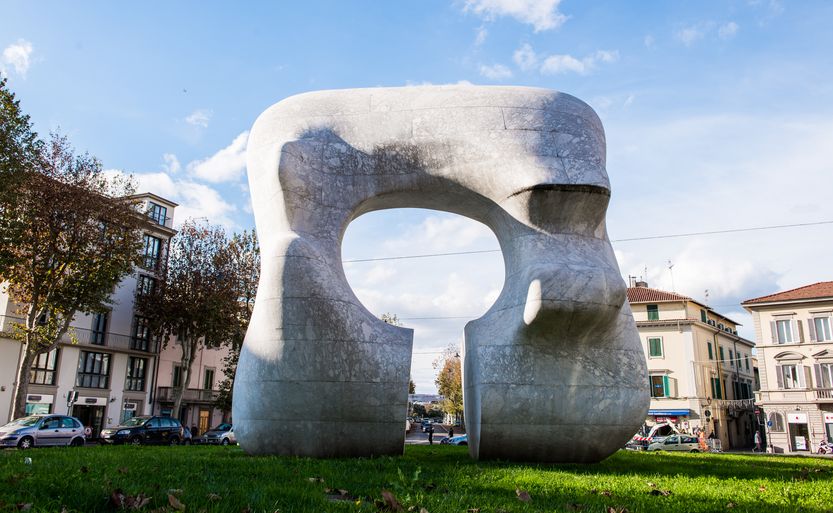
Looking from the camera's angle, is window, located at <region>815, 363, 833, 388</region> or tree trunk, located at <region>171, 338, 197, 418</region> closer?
tree trunk, located at <region>171, 338, 197, 418</region>

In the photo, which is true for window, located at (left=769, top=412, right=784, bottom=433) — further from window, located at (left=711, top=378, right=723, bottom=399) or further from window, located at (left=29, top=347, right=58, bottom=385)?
window, located at (left=29, top=347, right=58, bottom=385)

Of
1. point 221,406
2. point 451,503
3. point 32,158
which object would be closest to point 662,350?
point 221,406

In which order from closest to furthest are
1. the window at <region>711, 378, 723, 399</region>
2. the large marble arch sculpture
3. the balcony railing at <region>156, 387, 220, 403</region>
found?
the large marble arch sculpture → the balcony railing at <region>156, 387, 220, 403</region> → the window at <region>711, 378, 723, 399</region>

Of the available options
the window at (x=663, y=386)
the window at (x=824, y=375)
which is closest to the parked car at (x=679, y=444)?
the window at (x=663, y=386)

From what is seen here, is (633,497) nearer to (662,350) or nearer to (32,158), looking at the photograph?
(32,158)

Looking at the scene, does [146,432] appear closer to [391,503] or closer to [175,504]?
[175,504]

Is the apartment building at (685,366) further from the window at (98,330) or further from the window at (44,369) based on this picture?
the window at (44,369)

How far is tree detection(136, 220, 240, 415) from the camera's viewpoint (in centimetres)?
3634

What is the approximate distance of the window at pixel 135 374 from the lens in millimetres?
41375

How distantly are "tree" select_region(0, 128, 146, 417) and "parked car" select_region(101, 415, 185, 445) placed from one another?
3.83 metres

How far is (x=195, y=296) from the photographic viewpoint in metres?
36.6

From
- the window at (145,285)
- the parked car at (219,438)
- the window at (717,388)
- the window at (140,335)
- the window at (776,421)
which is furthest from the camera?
the window at (717,388)

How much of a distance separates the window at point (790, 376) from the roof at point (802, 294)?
4.50 meters


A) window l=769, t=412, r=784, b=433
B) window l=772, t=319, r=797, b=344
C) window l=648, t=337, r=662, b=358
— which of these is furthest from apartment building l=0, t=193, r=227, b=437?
window l=772, t=319, r=797, b=344
